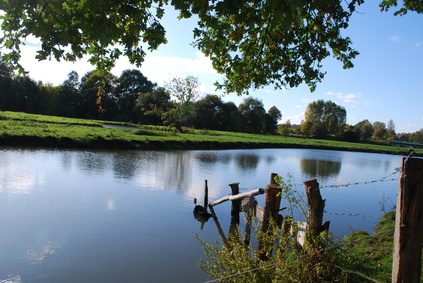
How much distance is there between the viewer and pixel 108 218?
33.8ft

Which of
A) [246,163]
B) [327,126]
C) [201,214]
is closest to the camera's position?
[201,214]

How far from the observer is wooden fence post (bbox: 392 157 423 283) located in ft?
10.4

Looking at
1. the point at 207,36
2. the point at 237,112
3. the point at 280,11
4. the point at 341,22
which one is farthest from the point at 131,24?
the point at 237,112

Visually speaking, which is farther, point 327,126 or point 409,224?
point 327,126

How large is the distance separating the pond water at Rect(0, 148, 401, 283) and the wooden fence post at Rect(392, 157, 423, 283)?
3377 mm

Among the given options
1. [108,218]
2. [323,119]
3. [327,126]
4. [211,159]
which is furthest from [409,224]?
[323,119]

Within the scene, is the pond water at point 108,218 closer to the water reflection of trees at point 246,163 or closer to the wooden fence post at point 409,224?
the wooden fence post at point 409,224

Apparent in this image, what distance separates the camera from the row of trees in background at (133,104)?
5278cm

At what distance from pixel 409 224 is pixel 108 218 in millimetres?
9010

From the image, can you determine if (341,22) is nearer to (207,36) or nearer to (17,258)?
(207,36)

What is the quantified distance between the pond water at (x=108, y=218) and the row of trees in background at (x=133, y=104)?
31470mm

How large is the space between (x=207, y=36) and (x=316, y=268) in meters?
6.06

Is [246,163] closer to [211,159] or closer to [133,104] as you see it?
[211,159]

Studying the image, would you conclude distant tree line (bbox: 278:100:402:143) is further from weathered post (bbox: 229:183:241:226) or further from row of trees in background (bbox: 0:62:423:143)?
weathered post (bbox: 229:183:241:226)
